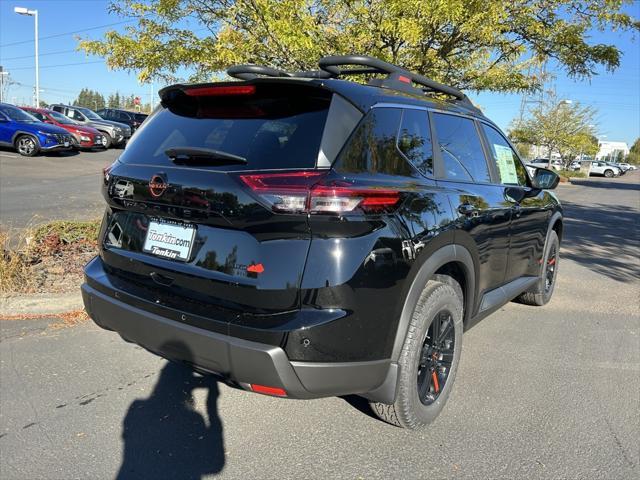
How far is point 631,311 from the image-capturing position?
18.0 feet

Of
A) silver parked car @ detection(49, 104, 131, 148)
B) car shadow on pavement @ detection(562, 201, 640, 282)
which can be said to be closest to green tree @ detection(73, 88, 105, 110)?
silver parked car @ detection(49, 104, 131, 148)

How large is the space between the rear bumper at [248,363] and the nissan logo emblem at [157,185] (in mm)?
581

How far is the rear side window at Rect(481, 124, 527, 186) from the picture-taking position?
13.4 feet

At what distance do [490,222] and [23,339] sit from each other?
372cm

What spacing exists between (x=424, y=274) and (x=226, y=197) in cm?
108

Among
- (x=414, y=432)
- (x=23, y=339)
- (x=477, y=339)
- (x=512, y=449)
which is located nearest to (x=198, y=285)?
(x=414, y=432)

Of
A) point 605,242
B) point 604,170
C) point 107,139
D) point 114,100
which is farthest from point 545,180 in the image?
point 114,100

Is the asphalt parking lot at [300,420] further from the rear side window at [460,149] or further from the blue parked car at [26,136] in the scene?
the blue parked car at [26,136]

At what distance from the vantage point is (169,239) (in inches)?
104

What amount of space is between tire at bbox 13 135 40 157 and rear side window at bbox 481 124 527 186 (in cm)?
1805

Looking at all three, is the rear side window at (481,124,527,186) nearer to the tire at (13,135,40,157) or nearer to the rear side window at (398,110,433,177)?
the rear side window at (398,110,433,177)

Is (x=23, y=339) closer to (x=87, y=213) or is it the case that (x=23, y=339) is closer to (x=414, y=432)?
(x=414, y=432)

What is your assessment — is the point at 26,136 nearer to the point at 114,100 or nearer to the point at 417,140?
the point at 417,140

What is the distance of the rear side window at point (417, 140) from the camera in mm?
2852
